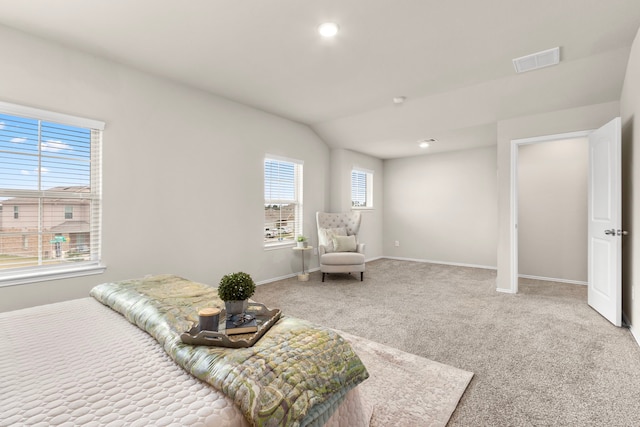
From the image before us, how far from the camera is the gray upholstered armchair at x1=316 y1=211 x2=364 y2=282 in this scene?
493 centimetres

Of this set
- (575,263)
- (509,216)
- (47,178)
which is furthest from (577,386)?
(47,178)

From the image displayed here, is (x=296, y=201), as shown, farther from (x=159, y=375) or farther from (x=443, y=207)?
(x=159, y=375)

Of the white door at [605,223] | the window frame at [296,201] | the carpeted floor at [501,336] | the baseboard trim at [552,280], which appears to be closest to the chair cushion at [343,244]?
the carpeted floor at [501,336]

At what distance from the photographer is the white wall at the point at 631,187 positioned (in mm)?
2727

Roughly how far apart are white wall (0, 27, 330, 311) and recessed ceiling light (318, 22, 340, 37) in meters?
1.98

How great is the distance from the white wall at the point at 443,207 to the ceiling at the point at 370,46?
1800 millimetres

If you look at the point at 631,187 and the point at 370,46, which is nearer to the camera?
the point at 370,46

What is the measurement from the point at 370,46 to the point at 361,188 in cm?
414

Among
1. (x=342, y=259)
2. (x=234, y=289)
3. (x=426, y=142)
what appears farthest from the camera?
(x=426, y=142)

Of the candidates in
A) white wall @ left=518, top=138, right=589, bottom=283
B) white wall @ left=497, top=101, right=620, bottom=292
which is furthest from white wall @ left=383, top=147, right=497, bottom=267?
white wall @ left=497, top=101, right=620, bottom=292

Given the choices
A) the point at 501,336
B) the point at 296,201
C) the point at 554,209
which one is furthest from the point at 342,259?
the point at 554,209

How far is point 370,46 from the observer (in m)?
2.86

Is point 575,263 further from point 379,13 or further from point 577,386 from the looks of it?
point 379,13

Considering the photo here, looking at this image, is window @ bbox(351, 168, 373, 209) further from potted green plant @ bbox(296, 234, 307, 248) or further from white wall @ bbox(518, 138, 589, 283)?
white wall @ bbox(518, 138, 589, 283)
